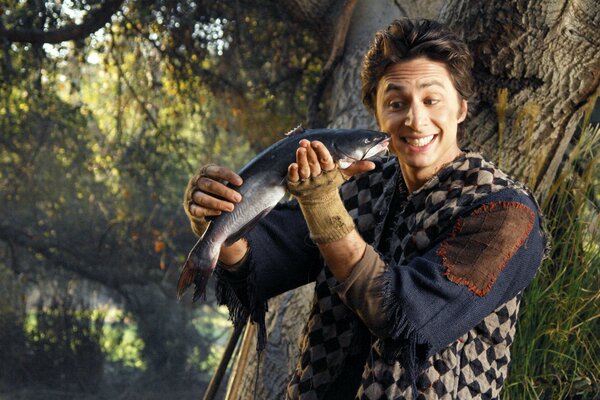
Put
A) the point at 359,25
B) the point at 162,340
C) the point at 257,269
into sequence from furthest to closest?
the point at 162,340 < the point at 359,25 < the point at 257,269

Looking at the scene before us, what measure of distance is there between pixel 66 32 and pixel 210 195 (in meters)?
3.87

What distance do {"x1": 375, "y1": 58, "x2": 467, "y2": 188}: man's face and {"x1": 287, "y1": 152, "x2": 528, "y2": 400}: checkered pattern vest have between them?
56mm

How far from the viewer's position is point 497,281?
2025 millimetres

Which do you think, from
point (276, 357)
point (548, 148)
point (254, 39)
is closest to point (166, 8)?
point (254, 39)

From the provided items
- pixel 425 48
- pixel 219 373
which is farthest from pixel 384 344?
pixel 219 373

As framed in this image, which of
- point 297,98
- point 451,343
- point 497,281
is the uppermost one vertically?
point 297,98

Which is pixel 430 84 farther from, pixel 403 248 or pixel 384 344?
pixel 384 344

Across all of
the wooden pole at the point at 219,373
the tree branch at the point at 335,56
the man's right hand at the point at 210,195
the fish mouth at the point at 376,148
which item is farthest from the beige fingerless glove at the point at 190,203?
the tree branch at the point at 335,56

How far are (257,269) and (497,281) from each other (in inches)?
31.0

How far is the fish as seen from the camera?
1.99 metres

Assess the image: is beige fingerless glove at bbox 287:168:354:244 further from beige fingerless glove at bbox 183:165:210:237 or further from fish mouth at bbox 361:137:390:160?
beige fingerless glove at bbox 183:165:210:237

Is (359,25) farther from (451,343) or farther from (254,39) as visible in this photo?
(451,343)

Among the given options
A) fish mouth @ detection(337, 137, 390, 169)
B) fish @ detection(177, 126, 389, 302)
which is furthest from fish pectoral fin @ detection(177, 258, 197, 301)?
fish mouth @ detection(337, 137, 390, 169)

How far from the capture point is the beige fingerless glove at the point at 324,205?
6.42 ft
